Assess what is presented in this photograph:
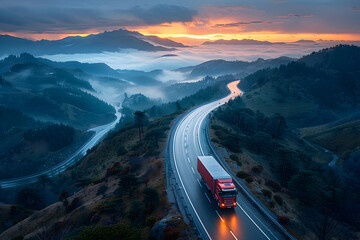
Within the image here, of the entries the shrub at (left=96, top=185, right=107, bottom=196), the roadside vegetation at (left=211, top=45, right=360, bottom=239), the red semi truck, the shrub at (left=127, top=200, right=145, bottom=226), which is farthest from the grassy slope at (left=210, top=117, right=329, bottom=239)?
the shrub at (left=96, top=185, right=107, bottom=196)

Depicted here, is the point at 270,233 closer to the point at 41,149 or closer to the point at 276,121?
the point at 276,121

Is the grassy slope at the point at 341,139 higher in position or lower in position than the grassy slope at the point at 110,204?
lower

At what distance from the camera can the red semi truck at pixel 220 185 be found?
96.5 ft

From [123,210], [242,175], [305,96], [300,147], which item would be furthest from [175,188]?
[305,96]

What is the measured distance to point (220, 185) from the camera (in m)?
30.0

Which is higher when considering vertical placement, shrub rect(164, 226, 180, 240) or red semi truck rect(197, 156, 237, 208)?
red semi truck rect(197, 156, 237, 208)

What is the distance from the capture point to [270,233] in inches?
1054

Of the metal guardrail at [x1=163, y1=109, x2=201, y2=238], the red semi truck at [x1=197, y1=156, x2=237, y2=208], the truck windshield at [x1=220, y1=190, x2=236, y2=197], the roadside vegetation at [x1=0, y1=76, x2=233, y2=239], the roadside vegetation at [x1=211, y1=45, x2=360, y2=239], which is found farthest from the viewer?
the roadside vegetation at [x1=211, y1=45, x2=360, y2=239]

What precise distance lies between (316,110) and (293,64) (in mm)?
65263

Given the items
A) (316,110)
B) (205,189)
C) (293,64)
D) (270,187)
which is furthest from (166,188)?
(293,64)

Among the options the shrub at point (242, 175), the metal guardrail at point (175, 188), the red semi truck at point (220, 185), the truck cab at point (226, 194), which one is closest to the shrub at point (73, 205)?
the metal guardrail at point (175, 188)

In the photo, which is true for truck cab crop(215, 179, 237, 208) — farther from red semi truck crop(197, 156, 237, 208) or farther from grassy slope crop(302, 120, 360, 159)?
grassy slope crop(302, 120, 360, 159)

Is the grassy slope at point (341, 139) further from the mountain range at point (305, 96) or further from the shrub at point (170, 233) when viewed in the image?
the shrub at point (170, 233)

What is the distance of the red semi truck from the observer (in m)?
29.4
